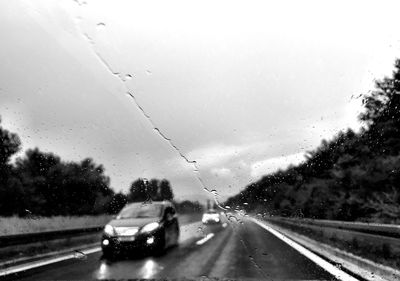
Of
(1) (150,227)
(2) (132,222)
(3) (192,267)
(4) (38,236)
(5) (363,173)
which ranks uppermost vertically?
(5) (363,173)

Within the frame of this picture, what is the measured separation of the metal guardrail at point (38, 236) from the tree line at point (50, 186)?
32.1 meters

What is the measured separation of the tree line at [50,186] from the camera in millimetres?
55188

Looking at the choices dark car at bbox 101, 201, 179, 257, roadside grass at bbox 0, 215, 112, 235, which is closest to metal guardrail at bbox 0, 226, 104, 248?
dark car at bbox 101, 201, 179, 257

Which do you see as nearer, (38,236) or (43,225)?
(38,236)

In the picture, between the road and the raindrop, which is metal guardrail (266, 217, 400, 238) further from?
the raindrop

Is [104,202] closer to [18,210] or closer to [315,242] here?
[18,210]

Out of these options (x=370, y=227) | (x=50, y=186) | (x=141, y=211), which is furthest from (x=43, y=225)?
(x=50, y=186)

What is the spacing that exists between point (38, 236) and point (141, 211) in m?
3.18

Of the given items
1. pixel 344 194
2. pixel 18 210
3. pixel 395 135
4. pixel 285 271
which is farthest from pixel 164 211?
pixel 18 210

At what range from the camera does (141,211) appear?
14.4m

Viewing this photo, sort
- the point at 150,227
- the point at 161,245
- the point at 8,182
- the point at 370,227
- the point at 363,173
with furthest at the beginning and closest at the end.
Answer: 1. the point at 8,182
2. the point at 363,173
3. the point at 161,245
4. the point at 150,227
5. the point at 370,227

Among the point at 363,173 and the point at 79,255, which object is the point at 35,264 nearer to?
the point at 79,255

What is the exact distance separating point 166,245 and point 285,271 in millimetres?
5587

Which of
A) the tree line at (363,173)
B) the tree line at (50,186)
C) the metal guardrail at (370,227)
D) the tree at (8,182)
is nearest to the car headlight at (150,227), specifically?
the metal guardrail at (370,227)
